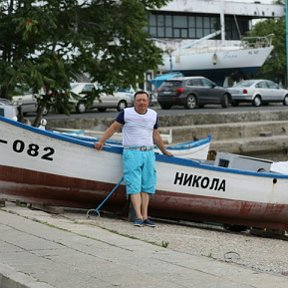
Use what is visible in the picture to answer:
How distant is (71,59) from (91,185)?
863 centimetres

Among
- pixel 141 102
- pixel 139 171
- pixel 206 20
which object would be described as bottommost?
pixel 139 171

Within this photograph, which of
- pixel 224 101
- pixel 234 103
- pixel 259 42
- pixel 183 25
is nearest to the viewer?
pixel 224 101

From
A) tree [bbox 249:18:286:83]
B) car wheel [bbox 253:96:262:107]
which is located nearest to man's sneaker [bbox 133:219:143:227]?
car wheel [bbox 253:96:262:107]

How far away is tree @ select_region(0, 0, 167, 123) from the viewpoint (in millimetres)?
17391

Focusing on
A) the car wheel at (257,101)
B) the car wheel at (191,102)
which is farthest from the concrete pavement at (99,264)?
the car wheel at (257,101)

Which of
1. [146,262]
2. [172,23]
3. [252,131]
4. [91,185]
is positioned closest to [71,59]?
[91,185]

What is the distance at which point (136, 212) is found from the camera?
406 inches

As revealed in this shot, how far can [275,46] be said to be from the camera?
191 ft

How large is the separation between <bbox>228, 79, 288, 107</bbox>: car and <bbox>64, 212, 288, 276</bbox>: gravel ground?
27.5m

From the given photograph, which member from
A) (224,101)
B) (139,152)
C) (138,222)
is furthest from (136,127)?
(224,101)

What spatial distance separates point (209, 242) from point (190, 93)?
2669 centimetres

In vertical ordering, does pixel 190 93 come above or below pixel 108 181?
above

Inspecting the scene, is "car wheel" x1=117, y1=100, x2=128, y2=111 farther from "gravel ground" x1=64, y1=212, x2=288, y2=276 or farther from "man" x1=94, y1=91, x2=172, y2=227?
"man" x1=94, y1=91, x2=172, y2=227

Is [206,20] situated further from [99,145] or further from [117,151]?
[99,145]
